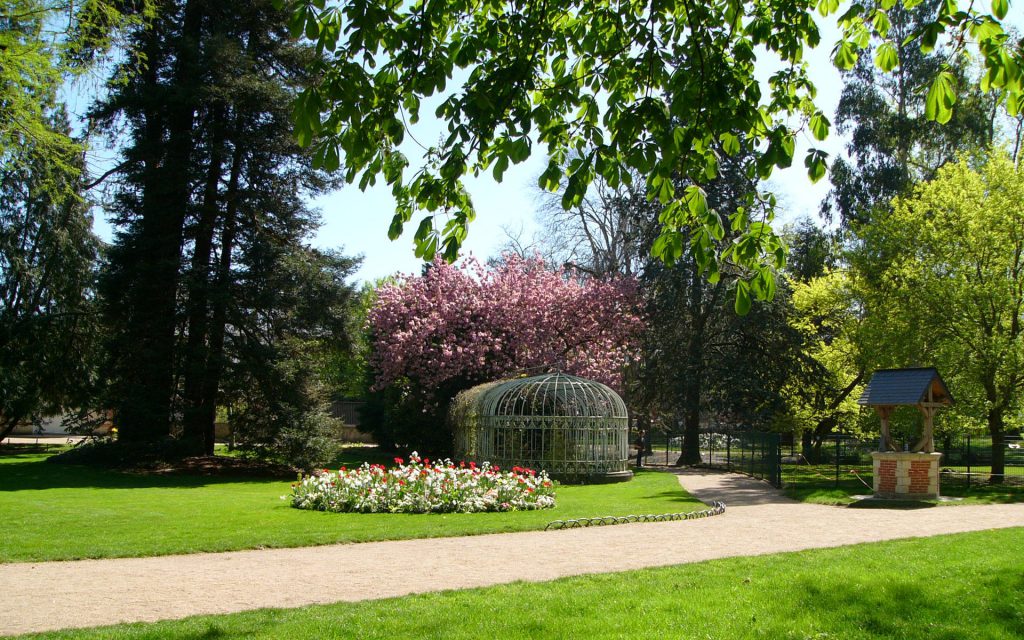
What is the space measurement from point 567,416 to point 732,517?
24.2 feet

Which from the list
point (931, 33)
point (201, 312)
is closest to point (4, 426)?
point (201, 312)

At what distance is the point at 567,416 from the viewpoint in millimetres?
20641

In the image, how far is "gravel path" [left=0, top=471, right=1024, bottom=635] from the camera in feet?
22.0

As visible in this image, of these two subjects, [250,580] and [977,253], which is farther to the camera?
[977,253]

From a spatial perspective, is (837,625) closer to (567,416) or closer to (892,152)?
(567,416)

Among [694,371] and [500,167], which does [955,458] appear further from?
[500,167]

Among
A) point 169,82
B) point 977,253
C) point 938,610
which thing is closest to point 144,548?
point 938,610

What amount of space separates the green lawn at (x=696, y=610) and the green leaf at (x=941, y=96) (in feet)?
11.6

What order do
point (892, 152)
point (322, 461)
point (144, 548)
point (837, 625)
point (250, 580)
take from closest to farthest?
point (837, 625)
point (250, 580)
point (144, 548)
point (322, 461)
point (892, 152)

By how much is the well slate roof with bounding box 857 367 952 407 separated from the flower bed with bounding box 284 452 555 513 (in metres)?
7.66

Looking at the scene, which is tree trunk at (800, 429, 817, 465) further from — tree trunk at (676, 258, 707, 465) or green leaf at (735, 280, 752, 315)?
green leaf at (735, 280, 752, 315)

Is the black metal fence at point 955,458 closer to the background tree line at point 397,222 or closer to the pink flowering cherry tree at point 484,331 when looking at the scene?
the background tree line at point 397,222

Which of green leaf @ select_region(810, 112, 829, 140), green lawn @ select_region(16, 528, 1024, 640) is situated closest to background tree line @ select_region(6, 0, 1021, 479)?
Result: green leaf @ select_region(810, 112, 829, 140)

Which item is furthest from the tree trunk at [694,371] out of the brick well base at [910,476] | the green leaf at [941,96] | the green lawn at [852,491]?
the green leaf at [941,96]
